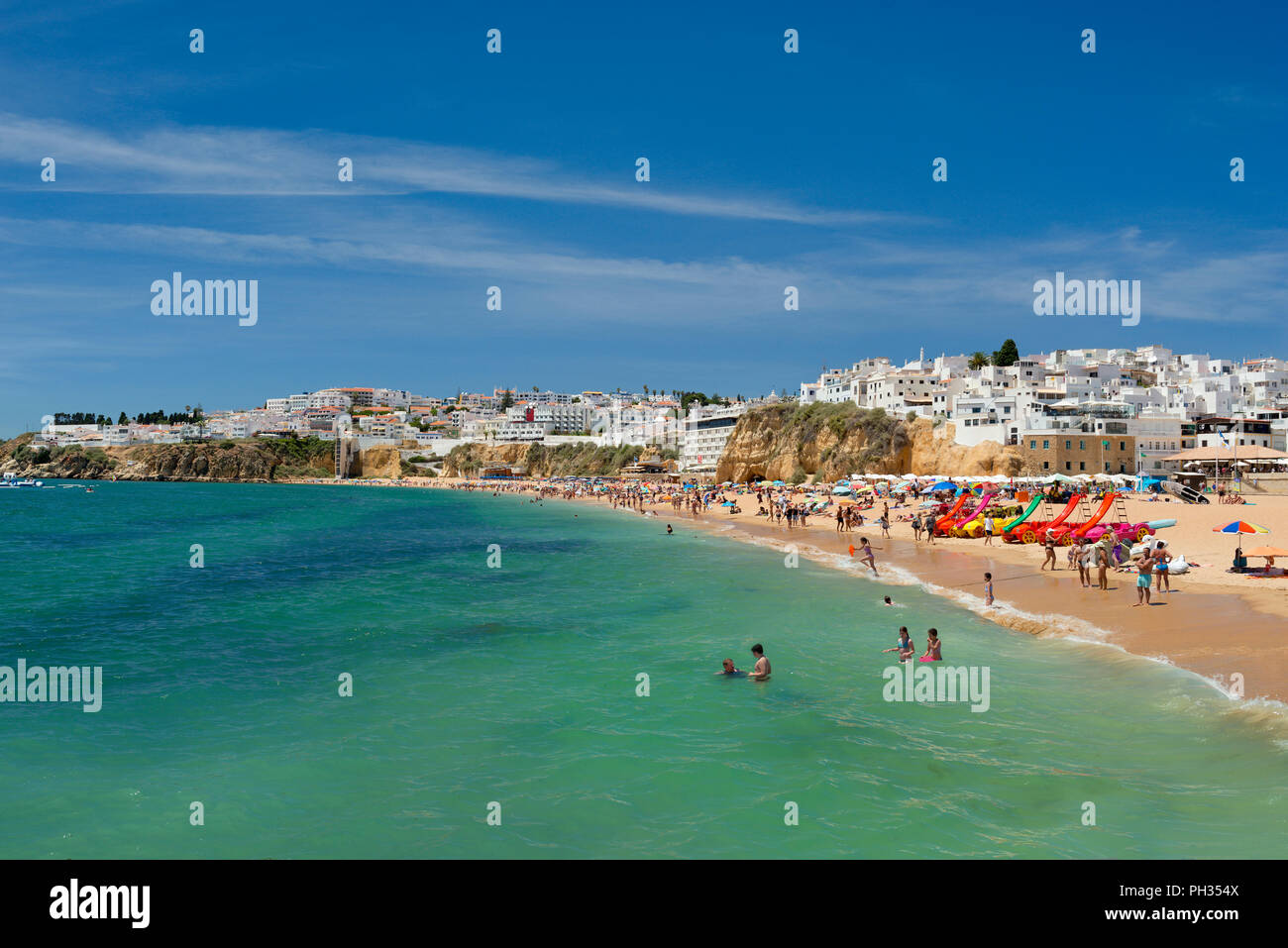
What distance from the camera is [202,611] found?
796 inches

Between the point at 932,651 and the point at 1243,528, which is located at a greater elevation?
the point at 1243,528

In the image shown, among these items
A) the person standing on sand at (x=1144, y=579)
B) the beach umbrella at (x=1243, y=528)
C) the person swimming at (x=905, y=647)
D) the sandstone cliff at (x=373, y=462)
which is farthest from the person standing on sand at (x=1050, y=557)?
the sandstone cliff at (x=373, y=462)

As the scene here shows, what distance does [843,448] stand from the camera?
67.7 metres

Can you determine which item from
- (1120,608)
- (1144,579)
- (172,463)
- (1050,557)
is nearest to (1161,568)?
(1144,579)

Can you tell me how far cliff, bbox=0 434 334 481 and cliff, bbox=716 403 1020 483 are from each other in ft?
348

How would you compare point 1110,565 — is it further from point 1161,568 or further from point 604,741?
point 604,741

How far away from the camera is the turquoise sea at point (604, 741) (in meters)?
7.32

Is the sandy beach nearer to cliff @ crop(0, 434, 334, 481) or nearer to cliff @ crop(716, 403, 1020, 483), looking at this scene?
cliff @ crop(716, 403, 1020, 483)

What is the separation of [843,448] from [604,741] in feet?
200

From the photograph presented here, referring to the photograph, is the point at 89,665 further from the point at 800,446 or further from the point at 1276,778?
the point at 800,446

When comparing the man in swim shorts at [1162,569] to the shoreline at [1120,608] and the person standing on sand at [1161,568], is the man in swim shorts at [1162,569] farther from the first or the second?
→ the shoreline at [1120,608]

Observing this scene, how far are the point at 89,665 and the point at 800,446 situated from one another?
6551 centimetres

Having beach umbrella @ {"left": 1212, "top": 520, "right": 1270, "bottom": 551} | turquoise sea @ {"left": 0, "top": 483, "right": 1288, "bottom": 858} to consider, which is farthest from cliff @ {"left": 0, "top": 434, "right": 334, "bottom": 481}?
beach umbrella @ {"left": 1212, "top": 520, "right": 1270, "bottom": 551}
